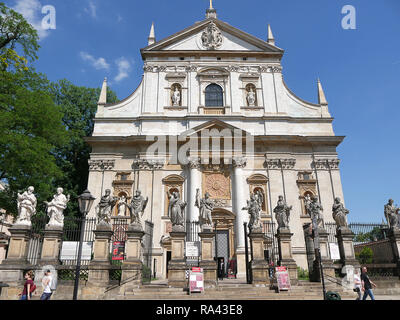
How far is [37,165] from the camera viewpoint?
1588 centimetres

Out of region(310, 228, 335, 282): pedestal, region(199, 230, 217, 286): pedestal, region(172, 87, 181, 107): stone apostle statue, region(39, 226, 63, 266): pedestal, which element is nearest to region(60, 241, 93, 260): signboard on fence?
region(39, 226, 63, 266): pedestal

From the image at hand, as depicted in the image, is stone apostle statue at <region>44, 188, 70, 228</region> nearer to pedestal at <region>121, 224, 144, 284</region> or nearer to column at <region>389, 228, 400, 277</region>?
pedestal at <region>121, 224, 144, 284</region>

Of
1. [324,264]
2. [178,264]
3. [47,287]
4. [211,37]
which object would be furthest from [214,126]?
[47,287]

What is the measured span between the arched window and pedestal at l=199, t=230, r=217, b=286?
47.5 ft

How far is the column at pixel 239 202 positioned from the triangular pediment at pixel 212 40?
35.0ft

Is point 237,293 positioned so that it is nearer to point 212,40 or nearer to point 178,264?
point 178,264

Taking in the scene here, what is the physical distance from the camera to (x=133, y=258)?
11.8m

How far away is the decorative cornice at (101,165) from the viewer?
2247cm

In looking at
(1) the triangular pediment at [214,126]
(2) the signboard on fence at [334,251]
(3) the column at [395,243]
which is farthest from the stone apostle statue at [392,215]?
(1) the triangular pediment at [214,126]

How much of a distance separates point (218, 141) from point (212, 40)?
9849mm

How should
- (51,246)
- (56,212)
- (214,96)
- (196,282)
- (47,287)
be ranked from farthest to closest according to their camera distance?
1. (214,96)
2. (56,212)
3. (51,246)
4. (196,282)
5. (47,287)

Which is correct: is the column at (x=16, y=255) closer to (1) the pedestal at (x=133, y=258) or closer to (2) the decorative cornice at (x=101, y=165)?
(1) the pedestal at (x=133, y=258)
